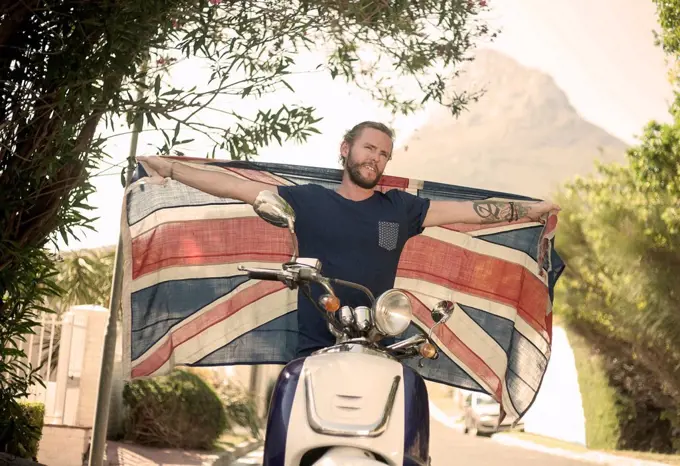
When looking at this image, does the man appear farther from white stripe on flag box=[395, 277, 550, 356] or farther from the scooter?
white stripe on flag box=[395, 277, 550, 356]

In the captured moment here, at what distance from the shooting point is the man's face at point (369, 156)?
401cm

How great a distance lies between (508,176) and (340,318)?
145613 mm

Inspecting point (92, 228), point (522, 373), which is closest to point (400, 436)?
point (522, 373)

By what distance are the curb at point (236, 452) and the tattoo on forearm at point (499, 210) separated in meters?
8.14

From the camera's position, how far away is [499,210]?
182 inches

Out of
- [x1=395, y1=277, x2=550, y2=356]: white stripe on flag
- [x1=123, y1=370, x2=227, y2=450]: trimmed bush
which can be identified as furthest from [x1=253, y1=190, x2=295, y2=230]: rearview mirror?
[x1=123, y1=370, x2=227, y2=450]: trimmed bush

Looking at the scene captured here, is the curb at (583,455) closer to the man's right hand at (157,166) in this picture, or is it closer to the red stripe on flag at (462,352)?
the red stripe on flag at (462,352)

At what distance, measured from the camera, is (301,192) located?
4.05 m

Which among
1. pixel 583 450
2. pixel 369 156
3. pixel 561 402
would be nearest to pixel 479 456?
pixel 583 450

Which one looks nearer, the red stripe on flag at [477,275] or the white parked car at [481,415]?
the red stripe on flag at [477,275]

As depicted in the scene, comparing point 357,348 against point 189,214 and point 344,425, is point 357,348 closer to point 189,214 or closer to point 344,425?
point 344,425

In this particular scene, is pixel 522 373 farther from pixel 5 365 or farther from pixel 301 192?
pixel 5 365

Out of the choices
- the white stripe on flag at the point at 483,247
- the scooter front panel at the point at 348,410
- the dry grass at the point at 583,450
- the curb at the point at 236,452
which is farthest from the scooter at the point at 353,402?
the dry grass at the point at 583,450

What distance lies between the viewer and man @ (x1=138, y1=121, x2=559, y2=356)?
12.7 ft
